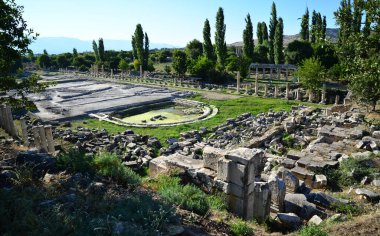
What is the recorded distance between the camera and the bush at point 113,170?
8.34m

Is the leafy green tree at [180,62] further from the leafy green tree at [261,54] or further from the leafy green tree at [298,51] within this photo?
the leafy green tree at [298,51]

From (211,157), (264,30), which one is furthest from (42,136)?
(264,30)

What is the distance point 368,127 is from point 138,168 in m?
12.6

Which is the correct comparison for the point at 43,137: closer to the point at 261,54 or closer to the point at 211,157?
the point at 211,157

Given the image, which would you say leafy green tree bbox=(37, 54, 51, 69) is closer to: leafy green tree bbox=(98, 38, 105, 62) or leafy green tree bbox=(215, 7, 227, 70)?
leafy green tree bbox=(98, 38, 105, 62)

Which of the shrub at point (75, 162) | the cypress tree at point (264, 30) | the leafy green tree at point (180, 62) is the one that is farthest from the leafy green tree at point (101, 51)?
the shrub at point (75, 162)

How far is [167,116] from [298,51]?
31.5 m

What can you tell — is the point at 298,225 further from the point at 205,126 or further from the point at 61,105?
the point at 61,105

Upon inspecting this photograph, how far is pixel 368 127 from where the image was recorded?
647 inches

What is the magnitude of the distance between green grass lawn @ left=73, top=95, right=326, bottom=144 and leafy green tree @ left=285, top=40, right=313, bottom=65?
2071 centimetres

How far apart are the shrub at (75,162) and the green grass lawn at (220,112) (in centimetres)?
1018

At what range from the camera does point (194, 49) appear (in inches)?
2203

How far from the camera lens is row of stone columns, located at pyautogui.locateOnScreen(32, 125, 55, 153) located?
51.0 feet

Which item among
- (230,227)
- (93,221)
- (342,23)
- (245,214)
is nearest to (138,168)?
(245,214)
